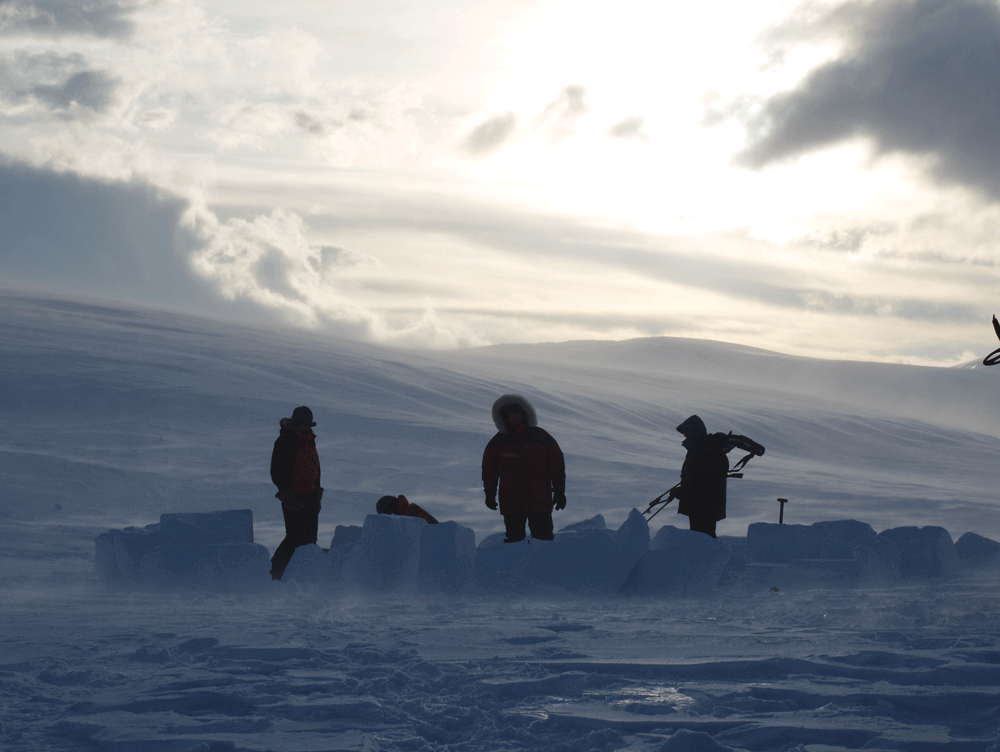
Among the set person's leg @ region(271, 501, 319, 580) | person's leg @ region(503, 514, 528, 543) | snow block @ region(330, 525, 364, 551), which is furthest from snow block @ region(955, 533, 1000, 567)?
person's leg @ region(271, 501, 319, 580)

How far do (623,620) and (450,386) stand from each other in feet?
50.3

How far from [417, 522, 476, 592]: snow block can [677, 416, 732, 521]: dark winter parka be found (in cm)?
169

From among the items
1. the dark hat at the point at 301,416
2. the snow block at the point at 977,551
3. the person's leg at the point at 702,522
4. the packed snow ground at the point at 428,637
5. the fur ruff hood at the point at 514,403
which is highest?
the fur ruff hood at the point at 514,403

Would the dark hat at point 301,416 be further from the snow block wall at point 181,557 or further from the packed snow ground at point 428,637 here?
the packed snow ground at point 428,637

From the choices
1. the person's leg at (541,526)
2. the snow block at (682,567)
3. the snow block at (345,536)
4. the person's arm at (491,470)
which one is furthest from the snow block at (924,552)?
the snow block at (345,536)

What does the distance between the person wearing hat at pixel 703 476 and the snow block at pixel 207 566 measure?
9.51 ft

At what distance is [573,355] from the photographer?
206 ft

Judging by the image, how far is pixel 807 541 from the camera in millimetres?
6125

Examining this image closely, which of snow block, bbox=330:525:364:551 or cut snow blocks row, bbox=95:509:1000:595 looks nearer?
cut snow blocks row, bbox=95:509:1000:595

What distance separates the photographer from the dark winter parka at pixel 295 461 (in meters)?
6.01

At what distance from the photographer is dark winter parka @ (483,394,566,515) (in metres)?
5.82

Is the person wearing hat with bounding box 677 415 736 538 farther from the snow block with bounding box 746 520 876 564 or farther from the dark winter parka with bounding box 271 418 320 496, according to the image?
the dark winter parka with bounding box 271 418 320 496

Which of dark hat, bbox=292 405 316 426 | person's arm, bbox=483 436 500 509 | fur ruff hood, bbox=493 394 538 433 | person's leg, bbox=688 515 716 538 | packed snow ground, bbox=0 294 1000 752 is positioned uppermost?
fur ruff hood, bbox=493 394 538 433

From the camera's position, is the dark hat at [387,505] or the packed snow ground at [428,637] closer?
the packed snow ground at [428,637]
